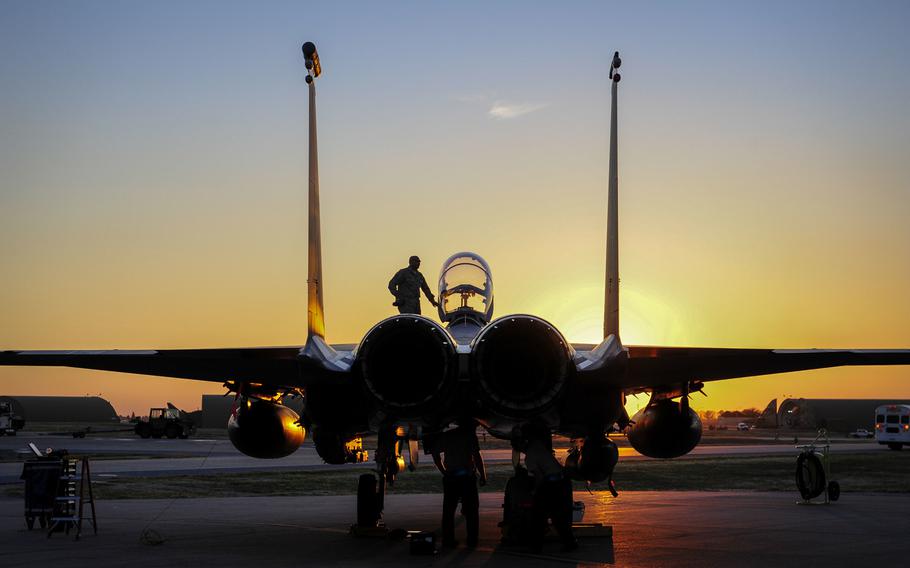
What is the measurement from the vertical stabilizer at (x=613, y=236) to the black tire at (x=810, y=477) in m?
9.48

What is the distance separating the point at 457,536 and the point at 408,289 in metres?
3.48

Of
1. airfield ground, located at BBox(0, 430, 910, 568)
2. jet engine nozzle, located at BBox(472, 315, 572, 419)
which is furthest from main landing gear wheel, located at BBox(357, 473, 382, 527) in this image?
jet engine nozzle, located at BBox(472, 315, 572, 419)

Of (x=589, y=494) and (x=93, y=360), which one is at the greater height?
(x=93, y=360)

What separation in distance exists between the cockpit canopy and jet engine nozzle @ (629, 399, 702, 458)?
2579mm

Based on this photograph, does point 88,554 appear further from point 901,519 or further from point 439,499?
point 901,519

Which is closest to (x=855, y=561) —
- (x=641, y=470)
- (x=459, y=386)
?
(x=459, y=386)

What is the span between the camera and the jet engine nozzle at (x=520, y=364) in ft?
34.7

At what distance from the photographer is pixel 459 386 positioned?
446 inches

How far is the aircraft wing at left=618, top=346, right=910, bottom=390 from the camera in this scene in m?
11.7

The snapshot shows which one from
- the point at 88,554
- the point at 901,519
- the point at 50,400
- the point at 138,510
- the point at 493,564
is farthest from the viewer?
the point at 50,400

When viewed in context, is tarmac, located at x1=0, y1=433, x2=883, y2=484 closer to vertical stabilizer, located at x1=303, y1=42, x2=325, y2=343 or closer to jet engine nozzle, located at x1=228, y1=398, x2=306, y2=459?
jet engine nozzle, located at x1=228, y1=398, x2=306, y2=459

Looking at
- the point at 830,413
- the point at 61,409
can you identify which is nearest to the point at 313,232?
the point at 830,413

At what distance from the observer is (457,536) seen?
14297 mm

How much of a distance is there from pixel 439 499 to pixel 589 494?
12.1ft
